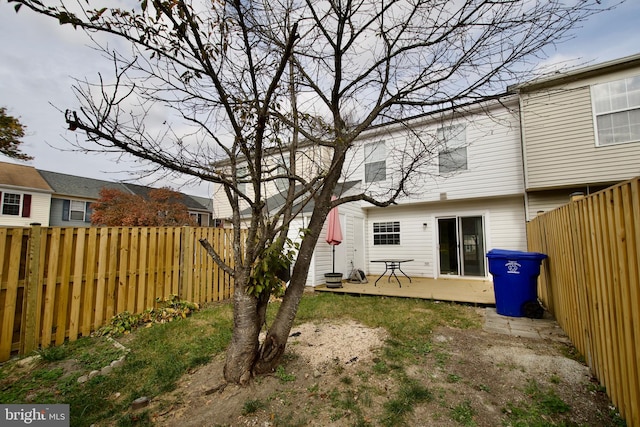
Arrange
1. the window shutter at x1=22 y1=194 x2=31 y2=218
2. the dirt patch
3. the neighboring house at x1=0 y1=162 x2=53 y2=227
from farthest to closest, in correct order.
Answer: the window shutter at x1=22 y1=194 x2=31 y2=218
the neighboring house at x1=0 y1=162 x2=53 y2=227
the dirt patch

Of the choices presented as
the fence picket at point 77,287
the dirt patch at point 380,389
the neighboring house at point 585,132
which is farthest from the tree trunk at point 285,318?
the neighboring house at point 585,132

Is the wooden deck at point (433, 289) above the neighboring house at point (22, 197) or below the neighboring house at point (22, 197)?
below

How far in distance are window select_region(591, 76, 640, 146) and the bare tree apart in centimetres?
600

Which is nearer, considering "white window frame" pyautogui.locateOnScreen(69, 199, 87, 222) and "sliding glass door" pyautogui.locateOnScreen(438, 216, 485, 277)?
"sliding glass door" pyautogui.locateOnScreen(438, 216, 485, 277)

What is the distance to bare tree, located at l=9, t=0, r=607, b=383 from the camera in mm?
1994

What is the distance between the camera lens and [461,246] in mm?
8984

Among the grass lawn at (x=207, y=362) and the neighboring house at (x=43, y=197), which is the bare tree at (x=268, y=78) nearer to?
the grass lawn at (x=207, y=362)

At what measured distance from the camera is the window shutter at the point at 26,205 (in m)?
14.8

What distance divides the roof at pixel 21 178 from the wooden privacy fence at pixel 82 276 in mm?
16219

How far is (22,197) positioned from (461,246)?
22188mm

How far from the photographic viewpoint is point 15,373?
2.99m

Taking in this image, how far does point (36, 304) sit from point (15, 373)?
35.0 inches

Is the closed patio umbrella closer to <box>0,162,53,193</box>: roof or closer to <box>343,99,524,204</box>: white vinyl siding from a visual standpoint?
<box>343,99,524,204</box>: white vinyl siding

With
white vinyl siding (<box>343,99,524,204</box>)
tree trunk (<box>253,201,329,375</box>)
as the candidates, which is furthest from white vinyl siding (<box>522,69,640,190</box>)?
tree trunk (<box>253,201,329,375</box>)
